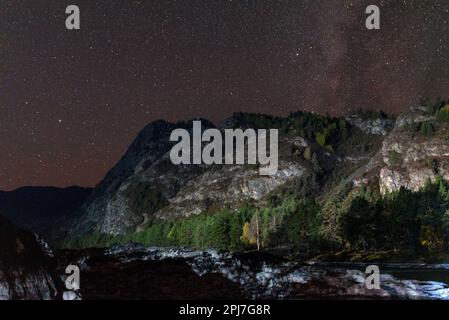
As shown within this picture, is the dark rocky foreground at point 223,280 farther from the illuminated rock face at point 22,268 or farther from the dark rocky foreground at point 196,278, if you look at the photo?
the illuminated rock face at point 22,268

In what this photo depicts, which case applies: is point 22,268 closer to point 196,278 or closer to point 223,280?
point 196,278

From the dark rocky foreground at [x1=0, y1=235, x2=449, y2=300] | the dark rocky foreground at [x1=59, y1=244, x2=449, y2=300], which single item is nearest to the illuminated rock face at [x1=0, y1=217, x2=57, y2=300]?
the dark rocky foreground at [x1=0, y1=235, x2=449, y2=300]

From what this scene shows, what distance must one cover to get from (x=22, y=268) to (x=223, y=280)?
767cm

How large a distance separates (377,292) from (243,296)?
17.2ft

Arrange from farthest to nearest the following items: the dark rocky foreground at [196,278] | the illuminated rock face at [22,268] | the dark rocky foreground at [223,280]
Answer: the dark rocky foreground at [223,280] < the dark rocky foreground at [196,278] < the illuminated rock face at [22,268]

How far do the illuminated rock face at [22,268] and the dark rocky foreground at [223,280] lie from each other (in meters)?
1.24

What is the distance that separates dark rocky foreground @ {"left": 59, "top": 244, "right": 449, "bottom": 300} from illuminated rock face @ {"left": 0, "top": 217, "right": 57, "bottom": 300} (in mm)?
1242

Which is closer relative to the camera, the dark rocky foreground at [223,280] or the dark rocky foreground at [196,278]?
the dark rocky foreground at [196,278]

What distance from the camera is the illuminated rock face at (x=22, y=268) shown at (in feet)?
52.6

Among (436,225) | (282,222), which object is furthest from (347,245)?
(282,222)

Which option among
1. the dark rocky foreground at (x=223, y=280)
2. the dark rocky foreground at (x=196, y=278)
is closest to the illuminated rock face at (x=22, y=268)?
the dark rocky foreground at (x=196, y=278)

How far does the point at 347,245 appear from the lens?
106 meters
